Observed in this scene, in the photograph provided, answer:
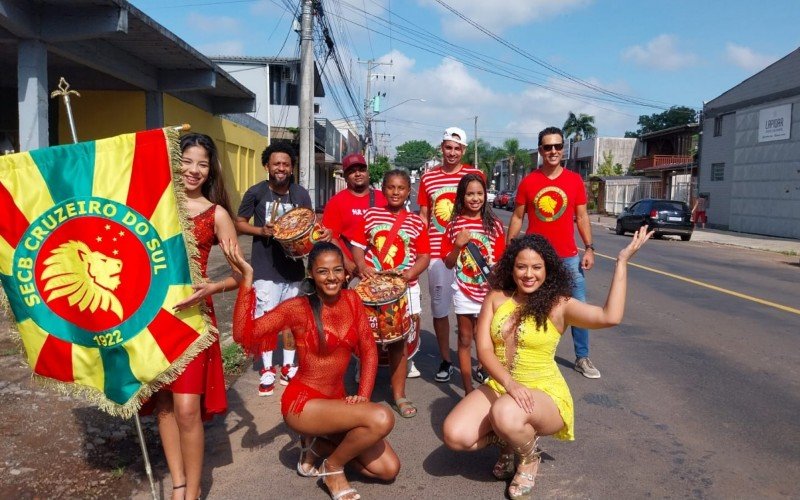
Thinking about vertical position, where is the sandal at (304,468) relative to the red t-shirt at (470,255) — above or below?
below

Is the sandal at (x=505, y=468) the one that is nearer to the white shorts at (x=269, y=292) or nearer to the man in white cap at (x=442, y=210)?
the man in white cap at (x=442, y=210)

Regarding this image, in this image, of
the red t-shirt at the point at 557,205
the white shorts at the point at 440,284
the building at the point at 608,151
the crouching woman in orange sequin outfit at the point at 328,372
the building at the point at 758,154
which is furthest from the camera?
the building at the point at 608,151

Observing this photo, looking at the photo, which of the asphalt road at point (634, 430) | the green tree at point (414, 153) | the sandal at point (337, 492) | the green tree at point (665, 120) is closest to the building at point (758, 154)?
the asphalt road at point (634, 430)

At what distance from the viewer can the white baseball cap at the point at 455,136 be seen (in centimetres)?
554

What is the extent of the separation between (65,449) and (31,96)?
6707 millimetres

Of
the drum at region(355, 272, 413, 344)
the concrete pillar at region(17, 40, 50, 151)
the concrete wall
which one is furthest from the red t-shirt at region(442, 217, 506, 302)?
the concrete wall

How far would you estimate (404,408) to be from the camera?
4.92 m

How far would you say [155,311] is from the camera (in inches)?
127

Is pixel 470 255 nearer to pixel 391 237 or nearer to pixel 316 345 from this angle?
pixel 391 237

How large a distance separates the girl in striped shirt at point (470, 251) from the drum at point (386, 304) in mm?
513

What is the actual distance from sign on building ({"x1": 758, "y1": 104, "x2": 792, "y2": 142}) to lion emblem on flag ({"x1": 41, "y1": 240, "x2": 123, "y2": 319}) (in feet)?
90.9

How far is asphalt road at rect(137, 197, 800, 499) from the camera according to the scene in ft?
12.4

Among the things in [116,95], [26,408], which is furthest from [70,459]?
[116,95]

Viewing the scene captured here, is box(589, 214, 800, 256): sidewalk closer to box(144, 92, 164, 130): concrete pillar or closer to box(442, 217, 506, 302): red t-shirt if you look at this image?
box(144, 92, 164, 130): concrete pillar
